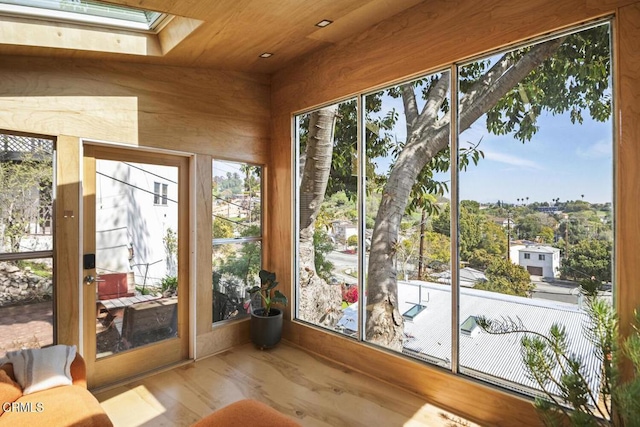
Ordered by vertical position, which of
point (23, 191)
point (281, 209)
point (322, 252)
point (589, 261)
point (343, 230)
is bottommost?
point (322, 252)

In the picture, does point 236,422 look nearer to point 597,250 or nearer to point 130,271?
point 130,271

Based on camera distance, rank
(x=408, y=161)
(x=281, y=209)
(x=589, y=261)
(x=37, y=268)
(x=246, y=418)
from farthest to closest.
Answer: (x=281, y=209)
(x=408, y=161)
(x=37, y=268)
(x=589, y=261)
(x=246, y=418)

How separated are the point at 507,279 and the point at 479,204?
56cm

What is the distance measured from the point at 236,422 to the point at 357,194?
2.13 metres

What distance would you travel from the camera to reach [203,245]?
3.61m

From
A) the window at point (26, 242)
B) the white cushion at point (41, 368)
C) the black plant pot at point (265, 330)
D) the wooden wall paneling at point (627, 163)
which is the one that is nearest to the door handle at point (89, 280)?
the window at point (26, 242)

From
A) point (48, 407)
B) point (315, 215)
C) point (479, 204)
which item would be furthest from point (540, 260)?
point (48, 407)

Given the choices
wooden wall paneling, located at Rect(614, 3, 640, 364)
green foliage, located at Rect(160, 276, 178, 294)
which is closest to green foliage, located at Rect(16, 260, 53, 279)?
green foliage, located at Rect(160, 276, 178, 294)

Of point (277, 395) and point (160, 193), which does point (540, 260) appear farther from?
point (160, 193)

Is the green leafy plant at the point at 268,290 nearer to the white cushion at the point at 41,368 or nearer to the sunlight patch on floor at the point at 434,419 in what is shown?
the sunlight patch on floor at the point at 434,419

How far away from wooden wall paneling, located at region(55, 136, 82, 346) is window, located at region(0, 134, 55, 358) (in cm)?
5

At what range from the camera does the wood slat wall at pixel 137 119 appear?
8.63 feet

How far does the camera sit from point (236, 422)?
1777 millimetres

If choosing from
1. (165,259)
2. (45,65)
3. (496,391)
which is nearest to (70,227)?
(165,259)
